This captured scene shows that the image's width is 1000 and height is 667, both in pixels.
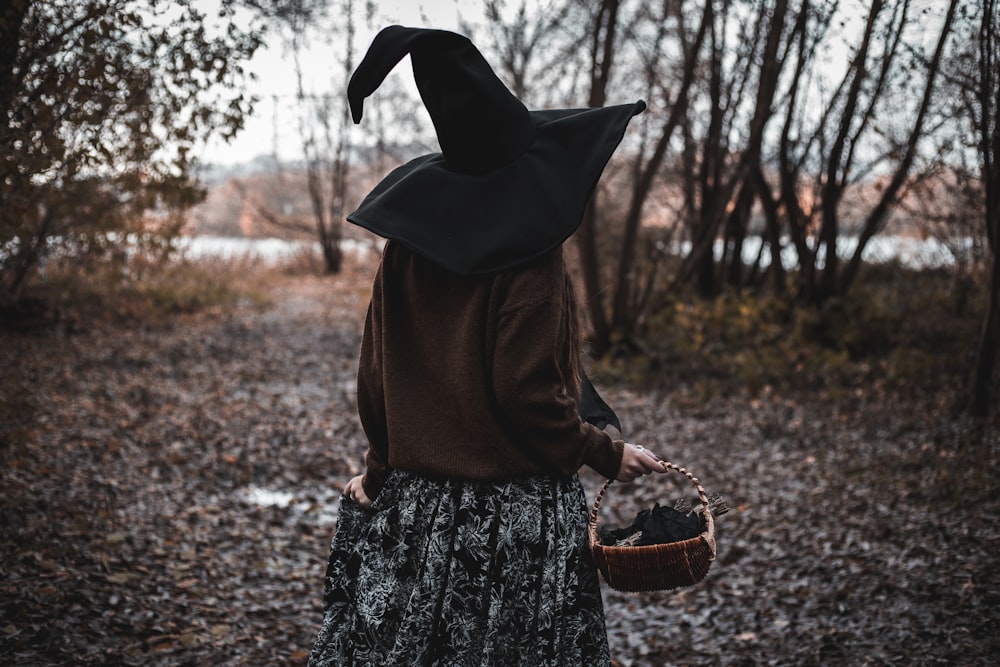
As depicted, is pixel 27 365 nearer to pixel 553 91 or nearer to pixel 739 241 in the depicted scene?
pixel 553 91

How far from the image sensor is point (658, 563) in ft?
5.73

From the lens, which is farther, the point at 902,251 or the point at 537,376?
the point at 902,251

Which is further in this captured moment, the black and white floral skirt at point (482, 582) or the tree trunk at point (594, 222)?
the tree trunk at point (594, 222)

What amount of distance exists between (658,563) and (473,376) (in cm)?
61

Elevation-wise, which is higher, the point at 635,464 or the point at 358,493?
the point at 635,464

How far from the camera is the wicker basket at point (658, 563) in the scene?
5.68ft

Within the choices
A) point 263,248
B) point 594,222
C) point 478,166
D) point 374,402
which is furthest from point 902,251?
point 263,248

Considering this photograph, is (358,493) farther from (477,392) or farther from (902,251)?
(902,251)

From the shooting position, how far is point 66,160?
348cm

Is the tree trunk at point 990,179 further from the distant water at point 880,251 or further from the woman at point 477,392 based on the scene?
the woman at point 477,392

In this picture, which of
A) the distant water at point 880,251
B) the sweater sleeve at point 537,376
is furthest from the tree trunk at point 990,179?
the sweater sleeve at point 537,376

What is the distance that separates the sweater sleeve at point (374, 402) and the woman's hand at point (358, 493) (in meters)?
0.04

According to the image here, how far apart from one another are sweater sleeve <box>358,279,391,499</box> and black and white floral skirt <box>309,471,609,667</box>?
0.09m

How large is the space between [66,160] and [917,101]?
7137 mm
